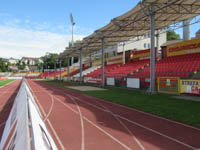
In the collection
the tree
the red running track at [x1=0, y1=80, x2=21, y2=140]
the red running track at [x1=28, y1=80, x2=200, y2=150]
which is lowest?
the red running track at [x1=0, y1=80, x2=21, y2=140]

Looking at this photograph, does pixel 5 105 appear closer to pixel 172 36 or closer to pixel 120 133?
pixel 120 133

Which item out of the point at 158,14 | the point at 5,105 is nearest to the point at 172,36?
the point at 158,14

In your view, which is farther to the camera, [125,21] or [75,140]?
[125,21]

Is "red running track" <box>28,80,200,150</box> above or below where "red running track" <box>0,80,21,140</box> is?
above

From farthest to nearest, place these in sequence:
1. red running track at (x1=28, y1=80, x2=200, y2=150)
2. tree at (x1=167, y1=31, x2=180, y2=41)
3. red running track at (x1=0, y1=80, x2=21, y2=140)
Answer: tree at (x1=167, y1=31, x2=180, y2=41) < red running track at (x1=0, y1=80, x2=21, y2=140) < red running track at (x1=28, y1=80, x2=200, y2=150)

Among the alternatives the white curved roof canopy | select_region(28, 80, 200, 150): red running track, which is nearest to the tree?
the white curved roof canopy

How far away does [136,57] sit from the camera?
32.5 meters

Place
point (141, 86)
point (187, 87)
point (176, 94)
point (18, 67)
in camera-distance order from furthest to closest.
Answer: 1. point (18, 67)
2. point (141, 86)
3. point (176, 94)
4. point (187, 87)

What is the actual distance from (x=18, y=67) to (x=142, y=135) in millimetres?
147344

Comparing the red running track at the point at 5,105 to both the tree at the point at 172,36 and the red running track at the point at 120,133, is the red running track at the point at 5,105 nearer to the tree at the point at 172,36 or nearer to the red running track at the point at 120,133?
the red running track at the point at 120,133

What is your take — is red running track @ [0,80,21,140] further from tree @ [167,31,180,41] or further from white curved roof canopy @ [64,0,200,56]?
tree @ [167,31,180,41]

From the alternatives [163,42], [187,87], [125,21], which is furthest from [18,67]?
[187,87]

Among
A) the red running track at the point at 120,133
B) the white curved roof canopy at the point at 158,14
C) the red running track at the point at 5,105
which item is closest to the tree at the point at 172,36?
the white curved roof canopy at the point at 158,14

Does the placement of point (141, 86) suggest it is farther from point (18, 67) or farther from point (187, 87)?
point (18, 67)
